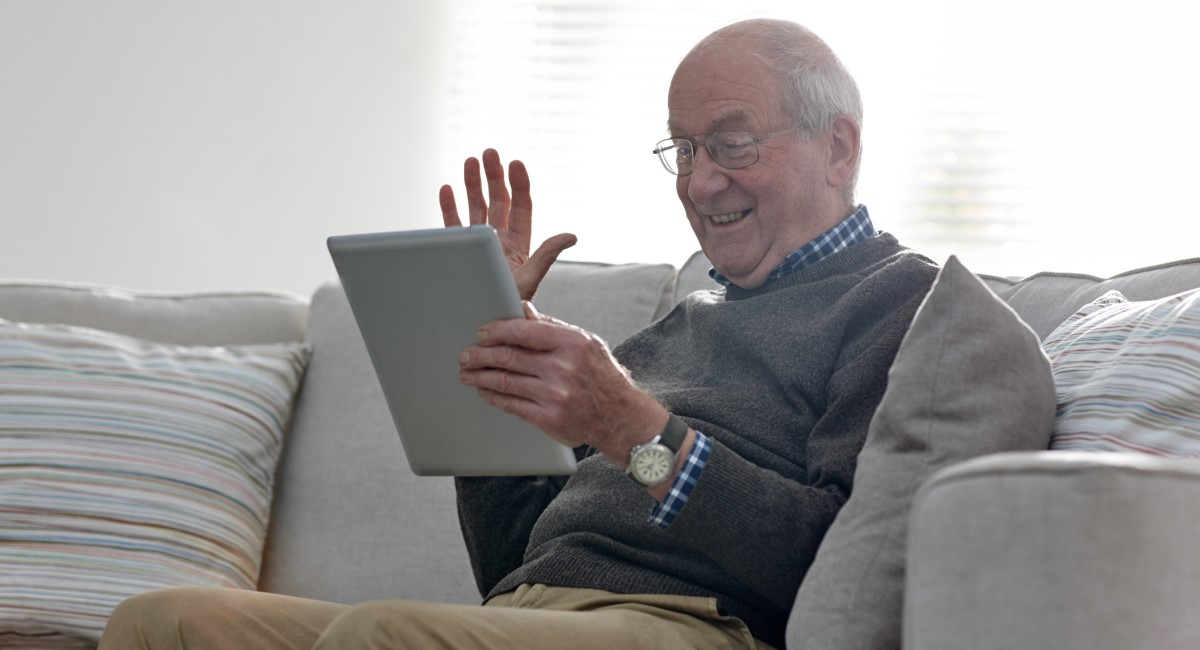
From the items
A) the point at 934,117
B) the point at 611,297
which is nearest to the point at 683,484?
the point at 611,297

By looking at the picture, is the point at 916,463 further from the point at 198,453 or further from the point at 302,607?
the point at 198,453

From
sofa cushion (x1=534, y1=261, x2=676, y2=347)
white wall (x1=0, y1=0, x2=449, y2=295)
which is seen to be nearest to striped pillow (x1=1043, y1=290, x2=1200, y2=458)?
sofa cushion (x1=534, y1=261, x2=676, y2=347)

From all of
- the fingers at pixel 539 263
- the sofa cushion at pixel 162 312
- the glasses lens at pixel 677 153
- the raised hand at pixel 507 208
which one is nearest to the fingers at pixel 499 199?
the raised hand at pixel 507 208

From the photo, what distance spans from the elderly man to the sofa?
8.5 inches

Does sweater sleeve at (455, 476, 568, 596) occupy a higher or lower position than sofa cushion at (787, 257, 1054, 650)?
lower

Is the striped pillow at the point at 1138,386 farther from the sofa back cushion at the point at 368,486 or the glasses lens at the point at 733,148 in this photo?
the sofa back cushion at the point at 368,486

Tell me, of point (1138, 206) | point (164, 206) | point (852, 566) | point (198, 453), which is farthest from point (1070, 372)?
point (164, 206)

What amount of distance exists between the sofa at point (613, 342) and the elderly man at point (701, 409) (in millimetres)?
216

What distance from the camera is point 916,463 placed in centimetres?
109

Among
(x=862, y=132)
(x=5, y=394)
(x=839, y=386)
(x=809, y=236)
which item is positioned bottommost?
(x=5, y=394)

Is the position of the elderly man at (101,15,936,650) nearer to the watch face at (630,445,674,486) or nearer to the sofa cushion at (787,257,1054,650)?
the watch face at (630,445,674,486)

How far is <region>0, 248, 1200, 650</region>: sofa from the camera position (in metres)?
0.85

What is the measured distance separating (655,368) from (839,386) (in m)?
0.38

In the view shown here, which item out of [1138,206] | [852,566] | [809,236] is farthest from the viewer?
[1138,206]
